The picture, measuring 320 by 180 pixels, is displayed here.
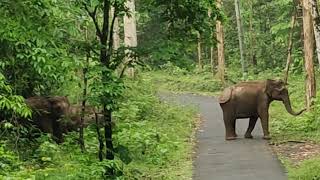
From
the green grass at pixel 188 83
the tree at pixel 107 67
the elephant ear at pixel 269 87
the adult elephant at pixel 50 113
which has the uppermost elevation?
the tree at pixel 107 67

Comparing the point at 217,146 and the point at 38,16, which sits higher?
the point at 38,16

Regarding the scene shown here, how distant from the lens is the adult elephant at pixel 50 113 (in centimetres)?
1447

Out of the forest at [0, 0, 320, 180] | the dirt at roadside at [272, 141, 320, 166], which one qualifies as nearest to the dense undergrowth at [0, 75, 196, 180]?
the forest at [0, 0, 320, 180]

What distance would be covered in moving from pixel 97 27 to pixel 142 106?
1088 centimetres

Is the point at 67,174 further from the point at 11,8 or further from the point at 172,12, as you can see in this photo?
the point at 172,12

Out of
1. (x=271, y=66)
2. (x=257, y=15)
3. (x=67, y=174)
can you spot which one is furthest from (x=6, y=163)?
(x=257, y=15)

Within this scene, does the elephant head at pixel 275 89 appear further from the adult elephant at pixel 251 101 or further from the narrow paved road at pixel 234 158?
the narrow paved road at pixel 234 158

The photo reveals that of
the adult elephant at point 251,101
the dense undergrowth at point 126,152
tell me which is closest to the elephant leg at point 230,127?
the adult elephant at point 251,101

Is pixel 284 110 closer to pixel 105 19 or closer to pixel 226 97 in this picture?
pixel 226 97

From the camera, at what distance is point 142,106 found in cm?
1984

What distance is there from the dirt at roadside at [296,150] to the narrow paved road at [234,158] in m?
0.25

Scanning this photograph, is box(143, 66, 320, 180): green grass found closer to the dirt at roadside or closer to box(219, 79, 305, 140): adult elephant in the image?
the dirt at roadside

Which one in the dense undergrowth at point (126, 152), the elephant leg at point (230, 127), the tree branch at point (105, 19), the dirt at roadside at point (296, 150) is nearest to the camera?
the dense undergrowth at point (126, 152)

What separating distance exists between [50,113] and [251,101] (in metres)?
4.89
